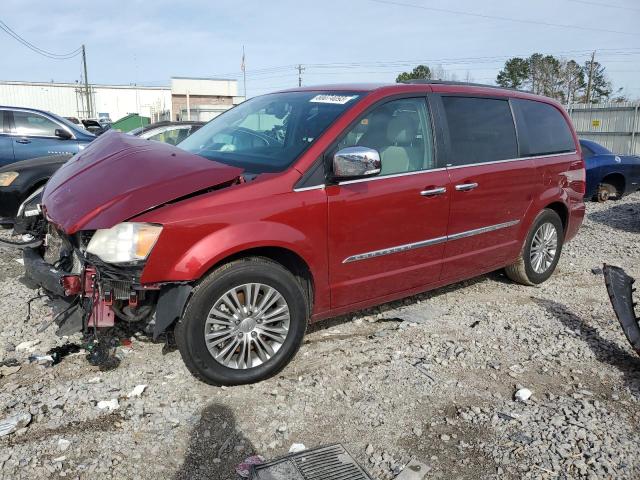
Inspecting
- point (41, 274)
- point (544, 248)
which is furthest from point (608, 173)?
point (41, 274)

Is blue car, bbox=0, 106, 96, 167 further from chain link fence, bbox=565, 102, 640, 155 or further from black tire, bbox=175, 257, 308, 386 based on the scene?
chain link fence, bbox=565, 102, 640, 155

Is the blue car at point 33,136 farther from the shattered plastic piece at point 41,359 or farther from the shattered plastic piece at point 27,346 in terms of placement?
the shattered plastic piece at point 41,359

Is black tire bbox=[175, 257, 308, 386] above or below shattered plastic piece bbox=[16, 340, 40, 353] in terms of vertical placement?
above

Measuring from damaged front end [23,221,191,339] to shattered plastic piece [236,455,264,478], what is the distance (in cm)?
87

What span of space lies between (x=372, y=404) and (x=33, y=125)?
7930mm

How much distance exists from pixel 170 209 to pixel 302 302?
103 cm

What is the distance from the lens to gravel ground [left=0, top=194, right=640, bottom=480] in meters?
2.69

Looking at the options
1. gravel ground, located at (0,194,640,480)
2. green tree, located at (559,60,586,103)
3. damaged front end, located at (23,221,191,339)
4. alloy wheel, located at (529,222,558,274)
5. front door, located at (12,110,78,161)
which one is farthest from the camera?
green tree, located at (559,60,586,103)

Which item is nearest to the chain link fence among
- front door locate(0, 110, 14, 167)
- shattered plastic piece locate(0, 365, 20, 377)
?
front door locate(0, 110, 14, 167)

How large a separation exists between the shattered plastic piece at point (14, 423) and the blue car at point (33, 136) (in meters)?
6.50

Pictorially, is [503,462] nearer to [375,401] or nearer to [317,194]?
[375,401]

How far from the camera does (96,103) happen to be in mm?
61812

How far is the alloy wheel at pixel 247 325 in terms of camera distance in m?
3.18

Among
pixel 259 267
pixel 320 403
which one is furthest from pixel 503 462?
pixel 259 267
